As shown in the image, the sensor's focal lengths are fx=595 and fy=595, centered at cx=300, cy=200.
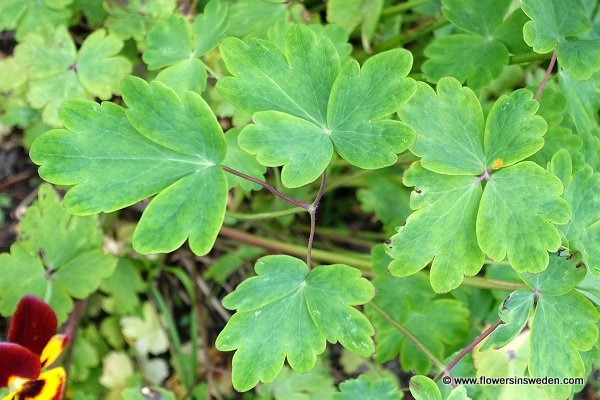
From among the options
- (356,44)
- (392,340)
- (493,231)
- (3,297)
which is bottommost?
(392,340)

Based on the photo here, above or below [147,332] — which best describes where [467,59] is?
above

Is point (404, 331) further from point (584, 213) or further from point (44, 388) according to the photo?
point (44, 388)

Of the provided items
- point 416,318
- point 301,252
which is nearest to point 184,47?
point 301,252

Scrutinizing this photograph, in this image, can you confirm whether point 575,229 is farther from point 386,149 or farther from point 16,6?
point 16,6

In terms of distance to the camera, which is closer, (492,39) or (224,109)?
(492,39)

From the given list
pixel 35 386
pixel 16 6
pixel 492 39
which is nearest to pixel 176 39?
pixel 16 6

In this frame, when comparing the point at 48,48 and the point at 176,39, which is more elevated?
the point at 176,39

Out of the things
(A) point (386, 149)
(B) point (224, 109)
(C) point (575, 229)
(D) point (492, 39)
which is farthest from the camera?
(B) point (224, 109)
